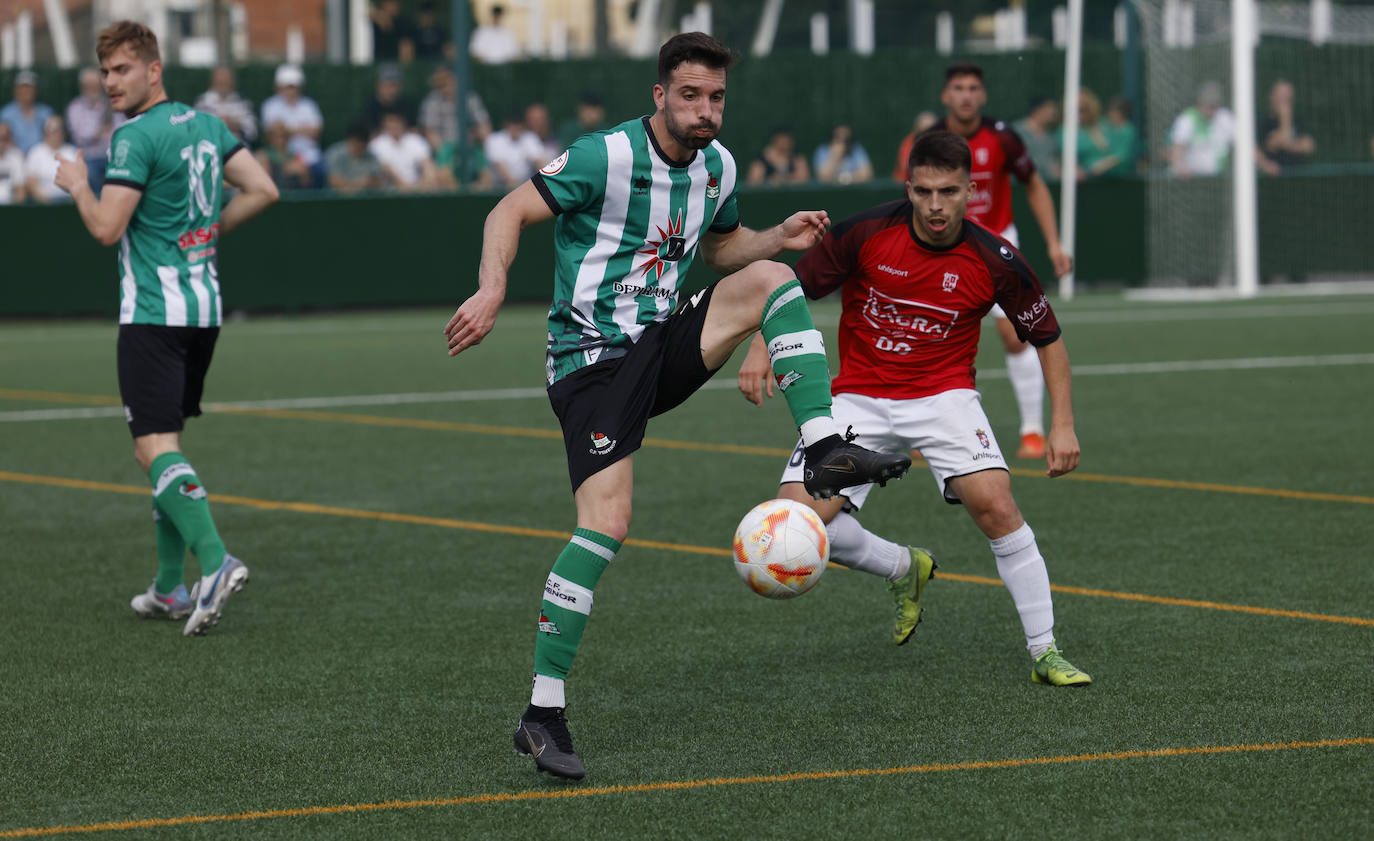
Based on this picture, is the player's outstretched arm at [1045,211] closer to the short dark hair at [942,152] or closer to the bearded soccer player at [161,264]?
the short dark hair at [942,152]

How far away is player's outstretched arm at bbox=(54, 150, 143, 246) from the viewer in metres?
6.87

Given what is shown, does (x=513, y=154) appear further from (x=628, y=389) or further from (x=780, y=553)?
(x=780, y=553)

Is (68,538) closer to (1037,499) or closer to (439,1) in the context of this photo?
(1037,499)

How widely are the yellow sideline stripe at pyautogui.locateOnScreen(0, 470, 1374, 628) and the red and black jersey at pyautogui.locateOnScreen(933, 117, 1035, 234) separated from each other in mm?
3494

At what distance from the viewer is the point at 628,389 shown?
204 inches

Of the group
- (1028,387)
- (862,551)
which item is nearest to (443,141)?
(1028,387)

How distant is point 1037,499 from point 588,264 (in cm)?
470

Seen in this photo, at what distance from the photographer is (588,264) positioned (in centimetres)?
526

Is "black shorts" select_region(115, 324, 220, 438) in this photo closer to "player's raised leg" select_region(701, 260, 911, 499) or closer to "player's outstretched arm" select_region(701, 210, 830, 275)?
"player's outstretched arm" select_region(701, 210, 830, 275)

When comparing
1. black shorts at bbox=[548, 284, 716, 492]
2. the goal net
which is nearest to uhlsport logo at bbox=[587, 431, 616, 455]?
black shorts at bbox=[548, 284, 716, 492]

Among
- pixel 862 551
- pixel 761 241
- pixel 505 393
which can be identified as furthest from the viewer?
pixel 505 393

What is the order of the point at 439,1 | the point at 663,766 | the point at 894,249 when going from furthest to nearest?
the point at 439,1 → the point at 894,249 → the point at 663,766

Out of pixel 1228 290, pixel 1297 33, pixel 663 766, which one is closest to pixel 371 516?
pixel 663 766

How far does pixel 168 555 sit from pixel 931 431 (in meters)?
3.04
